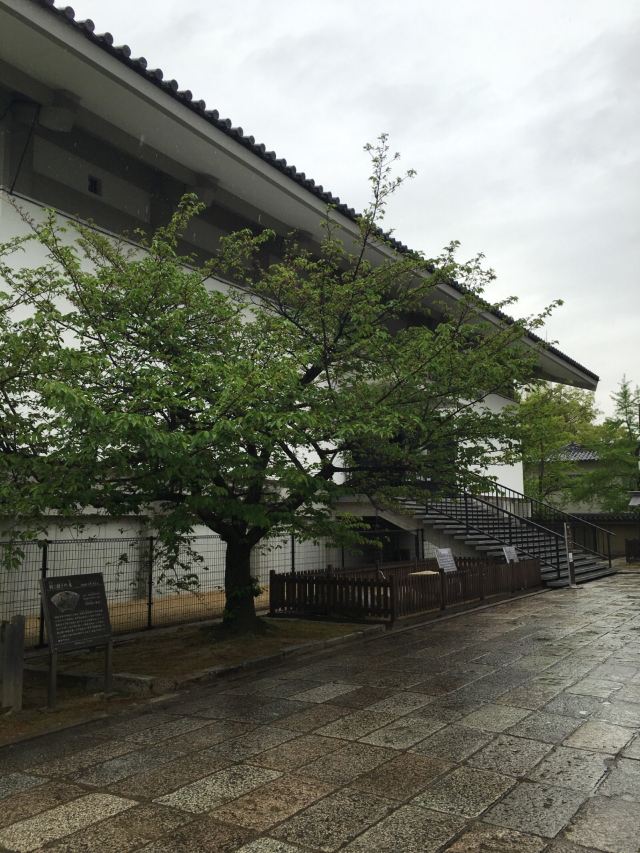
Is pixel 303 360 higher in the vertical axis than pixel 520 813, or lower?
higher

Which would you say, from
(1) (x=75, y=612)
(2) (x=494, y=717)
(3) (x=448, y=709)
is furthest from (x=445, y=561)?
(1) (x=75, y=612)

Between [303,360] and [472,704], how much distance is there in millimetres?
4496

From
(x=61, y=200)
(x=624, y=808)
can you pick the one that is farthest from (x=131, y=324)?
(x=624, y=808)

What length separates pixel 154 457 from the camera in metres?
7.71

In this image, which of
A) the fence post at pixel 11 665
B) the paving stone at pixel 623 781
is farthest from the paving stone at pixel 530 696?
the fence post at pixel 11 665

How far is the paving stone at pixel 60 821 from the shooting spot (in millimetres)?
4234

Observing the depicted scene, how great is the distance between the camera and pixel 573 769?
5223mm

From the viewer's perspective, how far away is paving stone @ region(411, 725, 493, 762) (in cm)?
562

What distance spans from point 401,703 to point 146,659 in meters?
4.09

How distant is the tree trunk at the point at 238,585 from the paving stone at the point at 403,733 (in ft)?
15.7

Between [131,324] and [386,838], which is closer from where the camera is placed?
[386,838]

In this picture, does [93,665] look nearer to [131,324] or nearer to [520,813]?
[131,324]

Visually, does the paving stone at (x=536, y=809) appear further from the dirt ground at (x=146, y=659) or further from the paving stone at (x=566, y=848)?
the dirt ground at (x=146, y=659)

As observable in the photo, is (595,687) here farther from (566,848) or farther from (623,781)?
(566,848)
